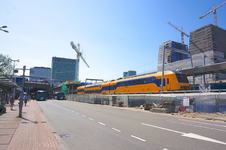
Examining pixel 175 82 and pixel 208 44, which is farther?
pixel 208 44

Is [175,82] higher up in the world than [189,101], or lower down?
higher up

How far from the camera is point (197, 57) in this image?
114 meters

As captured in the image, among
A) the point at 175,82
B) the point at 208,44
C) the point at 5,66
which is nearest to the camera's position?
the point at 175,82

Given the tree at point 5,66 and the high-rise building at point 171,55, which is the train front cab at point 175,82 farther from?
the high-rise building at point 171,55

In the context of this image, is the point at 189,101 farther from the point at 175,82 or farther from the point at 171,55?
the point at 171,55

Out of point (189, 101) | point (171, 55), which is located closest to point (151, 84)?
point (189, 101)

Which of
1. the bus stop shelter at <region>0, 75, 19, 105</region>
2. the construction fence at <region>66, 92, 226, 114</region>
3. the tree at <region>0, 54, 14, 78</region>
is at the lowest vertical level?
the construction fence at <region>66, 92, 226, 114</region>

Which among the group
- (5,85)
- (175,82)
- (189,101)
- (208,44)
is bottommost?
(189,101)

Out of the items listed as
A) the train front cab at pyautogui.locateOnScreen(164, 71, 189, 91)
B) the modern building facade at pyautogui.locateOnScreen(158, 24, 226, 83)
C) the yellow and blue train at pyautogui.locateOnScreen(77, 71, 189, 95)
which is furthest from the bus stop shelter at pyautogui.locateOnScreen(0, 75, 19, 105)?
the modern building facade at pyautogui.locateOnScreen(158, 24, 226, 83)

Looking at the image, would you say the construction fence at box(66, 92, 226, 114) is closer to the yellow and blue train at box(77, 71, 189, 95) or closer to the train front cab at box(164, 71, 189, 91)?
the train front cab at box(164, 71, 189, 91)

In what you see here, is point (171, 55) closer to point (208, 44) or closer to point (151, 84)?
point (208, 44)

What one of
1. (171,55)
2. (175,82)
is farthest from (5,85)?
(171,55)

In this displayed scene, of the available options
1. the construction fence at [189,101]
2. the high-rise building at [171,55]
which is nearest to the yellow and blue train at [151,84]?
the construction fence at [189,101]

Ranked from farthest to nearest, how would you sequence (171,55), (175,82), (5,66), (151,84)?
(171,55), (5,66), (151,84), (175,82)
